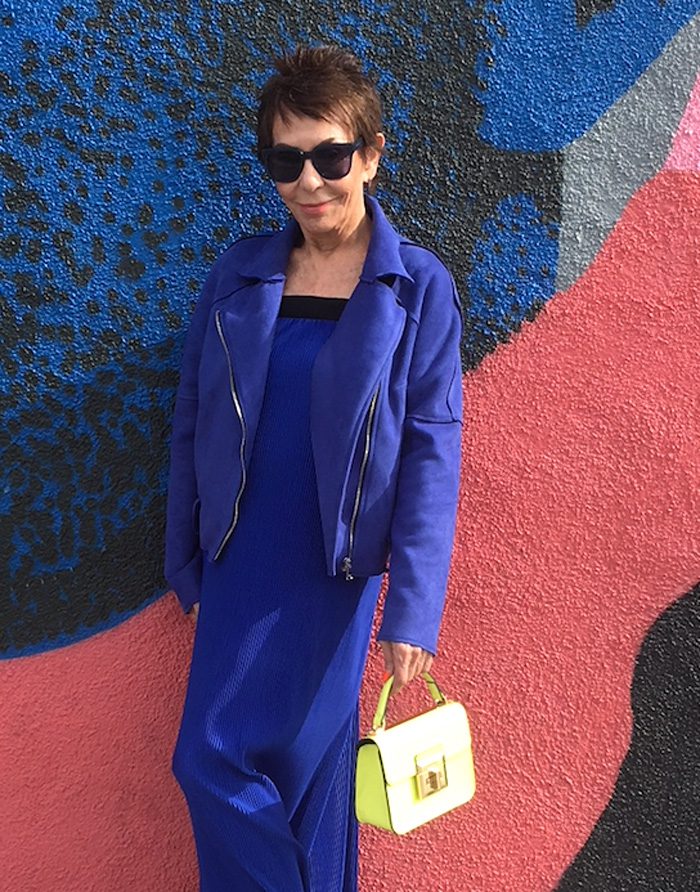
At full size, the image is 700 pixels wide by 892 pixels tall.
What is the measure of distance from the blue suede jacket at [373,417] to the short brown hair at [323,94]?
205 mm

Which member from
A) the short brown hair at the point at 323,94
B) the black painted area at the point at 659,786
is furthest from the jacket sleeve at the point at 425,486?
the black painted area at the point at 659,786

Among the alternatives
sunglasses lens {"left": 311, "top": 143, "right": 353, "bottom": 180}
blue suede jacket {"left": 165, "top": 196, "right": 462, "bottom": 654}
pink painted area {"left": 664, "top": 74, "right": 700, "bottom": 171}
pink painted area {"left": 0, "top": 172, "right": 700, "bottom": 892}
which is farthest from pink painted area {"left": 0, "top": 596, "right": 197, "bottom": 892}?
pink painted area {"left": 664, "top": 74, "right": 700, "bottom": 171}

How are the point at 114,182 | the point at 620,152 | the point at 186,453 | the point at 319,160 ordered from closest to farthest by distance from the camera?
the point at 319,160
the point at 186,453
the point at 114,182
the point at 620,152

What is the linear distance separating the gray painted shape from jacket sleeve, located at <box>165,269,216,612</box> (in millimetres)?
941

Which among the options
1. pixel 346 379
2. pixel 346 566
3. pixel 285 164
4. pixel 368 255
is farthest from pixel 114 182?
pixel 346 566

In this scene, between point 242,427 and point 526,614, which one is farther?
point 526,614

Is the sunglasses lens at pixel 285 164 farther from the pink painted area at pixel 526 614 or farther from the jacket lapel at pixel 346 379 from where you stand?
the pink painted area at pixel 526 614

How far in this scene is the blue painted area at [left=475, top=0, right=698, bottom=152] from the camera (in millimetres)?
2268

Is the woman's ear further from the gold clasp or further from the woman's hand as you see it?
the gold clasp

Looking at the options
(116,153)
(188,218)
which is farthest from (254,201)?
(116,153)

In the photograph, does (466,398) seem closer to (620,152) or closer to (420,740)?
(620,152)

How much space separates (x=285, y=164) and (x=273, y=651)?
38.2 inches

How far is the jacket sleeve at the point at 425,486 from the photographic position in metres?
1.81

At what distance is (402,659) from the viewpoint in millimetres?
1846
